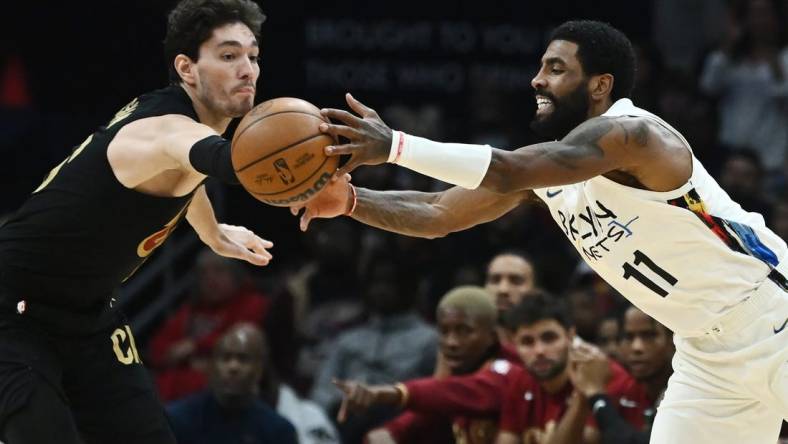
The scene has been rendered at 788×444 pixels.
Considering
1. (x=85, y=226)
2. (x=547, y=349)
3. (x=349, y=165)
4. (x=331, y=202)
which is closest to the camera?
(x=349, y=165)

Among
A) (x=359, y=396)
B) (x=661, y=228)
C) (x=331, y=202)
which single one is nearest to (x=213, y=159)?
(x=331, y=202)

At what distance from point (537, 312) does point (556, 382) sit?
39 cm

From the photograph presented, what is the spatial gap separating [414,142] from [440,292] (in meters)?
5.31

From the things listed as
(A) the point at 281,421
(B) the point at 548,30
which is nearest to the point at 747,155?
(B) the point at 548,30

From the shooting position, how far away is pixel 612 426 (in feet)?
23.1

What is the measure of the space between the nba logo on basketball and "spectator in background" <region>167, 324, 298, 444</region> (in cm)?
349

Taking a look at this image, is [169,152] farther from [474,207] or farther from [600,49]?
[600,49]

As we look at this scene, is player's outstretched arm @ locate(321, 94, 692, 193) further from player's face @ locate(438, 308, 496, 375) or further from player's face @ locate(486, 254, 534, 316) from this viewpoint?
player's face @ locate(486, 254, 534, 316)

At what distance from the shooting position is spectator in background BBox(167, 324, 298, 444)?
8.37 meters

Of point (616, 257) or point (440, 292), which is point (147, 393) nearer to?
point (616, 257)

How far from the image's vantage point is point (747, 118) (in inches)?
444

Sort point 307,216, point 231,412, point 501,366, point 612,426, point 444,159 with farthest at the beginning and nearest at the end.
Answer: point 231,412 < point 501,366 < point 612,426 < point 307,216 < point 444,159

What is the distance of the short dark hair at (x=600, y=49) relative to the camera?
221 inches

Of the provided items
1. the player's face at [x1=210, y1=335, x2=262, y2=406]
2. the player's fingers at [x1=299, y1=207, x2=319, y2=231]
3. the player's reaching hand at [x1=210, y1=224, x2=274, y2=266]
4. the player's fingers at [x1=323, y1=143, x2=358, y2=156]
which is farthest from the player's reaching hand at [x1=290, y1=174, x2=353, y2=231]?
the player's face at [x1=210, y1=335, x2=262, y2=406]
